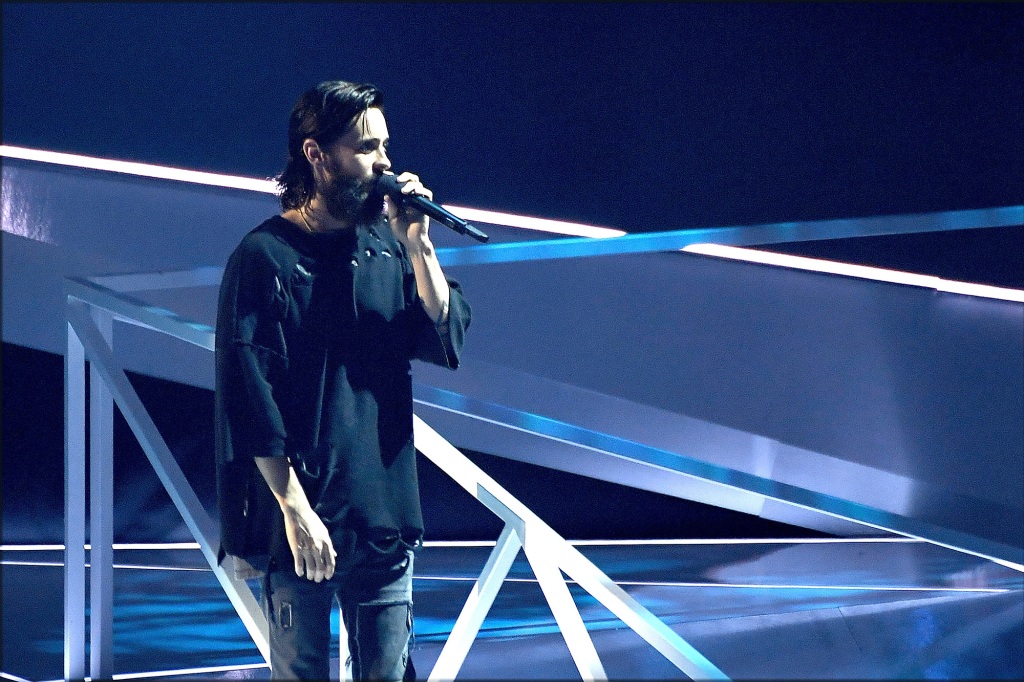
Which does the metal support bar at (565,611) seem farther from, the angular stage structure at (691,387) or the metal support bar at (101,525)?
the angular stage structure at (691,387)

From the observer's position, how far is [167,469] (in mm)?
1880

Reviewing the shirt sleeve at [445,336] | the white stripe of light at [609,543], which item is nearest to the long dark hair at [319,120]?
the shirt sleeve at [445,336]

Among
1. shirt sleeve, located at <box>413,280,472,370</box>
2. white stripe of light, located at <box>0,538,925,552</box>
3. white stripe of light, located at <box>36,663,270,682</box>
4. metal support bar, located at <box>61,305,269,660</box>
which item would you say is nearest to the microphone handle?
shirt sleeve, located at <box>413,280,472,370</box>

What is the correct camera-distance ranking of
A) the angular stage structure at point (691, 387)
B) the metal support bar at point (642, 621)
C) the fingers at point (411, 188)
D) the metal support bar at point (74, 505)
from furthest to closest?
the angular stage structure at point (691, 387) < the metal support bar at point (74, 505) < the metal support bar at point (642, 621) < the fingers at point (411, 188)

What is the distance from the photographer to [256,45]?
3.54m

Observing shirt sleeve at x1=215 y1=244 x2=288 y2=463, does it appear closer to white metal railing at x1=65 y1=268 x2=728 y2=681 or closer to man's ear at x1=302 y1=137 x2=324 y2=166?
man's ear at x1=302 y1=137 x2=324 y2=166

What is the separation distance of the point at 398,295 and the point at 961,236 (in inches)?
108

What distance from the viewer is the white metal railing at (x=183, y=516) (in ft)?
5.38

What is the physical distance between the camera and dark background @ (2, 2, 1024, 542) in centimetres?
354

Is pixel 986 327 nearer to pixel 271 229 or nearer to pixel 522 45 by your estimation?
pixel 522 45

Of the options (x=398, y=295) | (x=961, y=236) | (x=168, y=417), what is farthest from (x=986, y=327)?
(x=168, y=417)

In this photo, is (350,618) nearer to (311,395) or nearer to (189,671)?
(311,395)

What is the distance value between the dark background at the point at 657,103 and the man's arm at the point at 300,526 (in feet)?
7.72

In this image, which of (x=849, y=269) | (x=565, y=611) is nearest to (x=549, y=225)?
(x=849, y=269)
